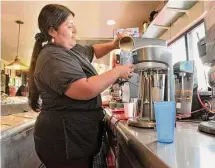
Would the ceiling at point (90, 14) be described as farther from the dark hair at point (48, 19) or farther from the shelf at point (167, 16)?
the dark hair at point (48, 19)

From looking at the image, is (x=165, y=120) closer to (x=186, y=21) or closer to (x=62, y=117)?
(x=62, y=117)

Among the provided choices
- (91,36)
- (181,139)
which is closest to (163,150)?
(181,139)

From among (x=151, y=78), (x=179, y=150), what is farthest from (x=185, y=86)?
(x=179, y=150)

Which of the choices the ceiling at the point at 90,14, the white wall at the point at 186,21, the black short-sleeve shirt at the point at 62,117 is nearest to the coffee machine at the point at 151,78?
the black short-sleeve shirt at the point at 62,117

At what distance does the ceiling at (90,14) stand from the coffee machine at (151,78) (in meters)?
2.53

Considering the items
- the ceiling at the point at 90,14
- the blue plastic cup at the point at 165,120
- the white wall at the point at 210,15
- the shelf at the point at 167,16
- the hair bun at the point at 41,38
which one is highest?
the ceiling at the point at 90,14

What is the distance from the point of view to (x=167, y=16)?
118 inches

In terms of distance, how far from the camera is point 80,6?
145 inches

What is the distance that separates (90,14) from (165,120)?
137 inches

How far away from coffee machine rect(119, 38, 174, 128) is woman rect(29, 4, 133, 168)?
0.25 feet

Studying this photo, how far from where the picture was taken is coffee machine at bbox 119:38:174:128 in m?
1.13

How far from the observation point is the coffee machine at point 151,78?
1.13 meters

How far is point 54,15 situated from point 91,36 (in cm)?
376

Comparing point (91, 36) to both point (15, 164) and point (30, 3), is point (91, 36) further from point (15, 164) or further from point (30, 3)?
point (15, 164)
